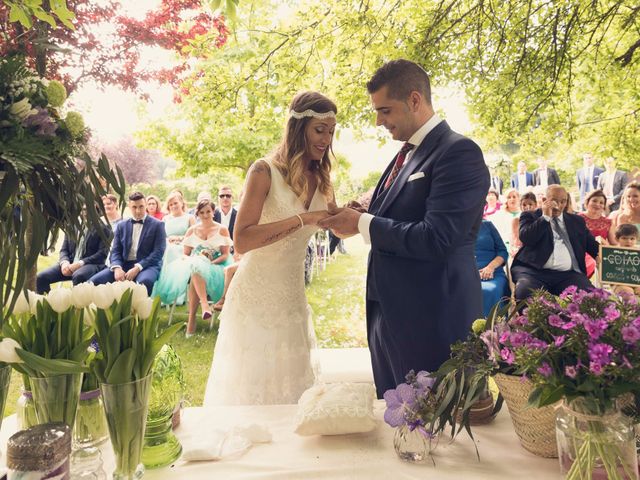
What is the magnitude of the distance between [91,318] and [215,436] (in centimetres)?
47

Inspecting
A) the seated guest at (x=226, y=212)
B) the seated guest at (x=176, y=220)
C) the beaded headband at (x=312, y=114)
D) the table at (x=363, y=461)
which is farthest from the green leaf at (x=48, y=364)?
the seated guest at (x=226, y=212)

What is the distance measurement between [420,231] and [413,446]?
0.81m

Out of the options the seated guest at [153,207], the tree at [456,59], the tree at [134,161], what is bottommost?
the seated guest at [153,207]

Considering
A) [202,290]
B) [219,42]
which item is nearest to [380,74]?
[219,42]

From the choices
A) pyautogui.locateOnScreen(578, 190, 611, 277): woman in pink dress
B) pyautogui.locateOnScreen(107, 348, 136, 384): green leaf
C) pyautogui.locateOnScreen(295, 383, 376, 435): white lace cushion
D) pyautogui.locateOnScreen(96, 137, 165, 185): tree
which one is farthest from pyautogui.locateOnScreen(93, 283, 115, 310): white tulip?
pyautogui.locateOnScreen(96, 137, 165, 185): tree

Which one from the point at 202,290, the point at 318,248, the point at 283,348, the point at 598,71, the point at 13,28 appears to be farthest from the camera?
the point at 318,248

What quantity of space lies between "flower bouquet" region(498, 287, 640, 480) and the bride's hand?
1.32 metres

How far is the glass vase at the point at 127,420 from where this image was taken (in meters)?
1.00

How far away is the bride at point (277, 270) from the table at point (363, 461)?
1.02 m

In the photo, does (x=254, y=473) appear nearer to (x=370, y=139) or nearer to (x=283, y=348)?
(x=283, y=348)

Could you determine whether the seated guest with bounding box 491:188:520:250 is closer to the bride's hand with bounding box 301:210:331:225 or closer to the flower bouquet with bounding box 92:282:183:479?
the bride's hand with bounding box 301:210:331:225

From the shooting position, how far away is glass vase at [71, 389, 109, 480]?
3.44 ft

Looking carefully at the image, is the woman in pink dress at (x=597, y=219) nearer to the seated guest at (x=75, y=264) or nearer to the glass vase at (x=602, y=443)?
the glass vase at (x=602, y=443)

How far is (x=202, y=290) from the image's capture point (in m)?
5.62
